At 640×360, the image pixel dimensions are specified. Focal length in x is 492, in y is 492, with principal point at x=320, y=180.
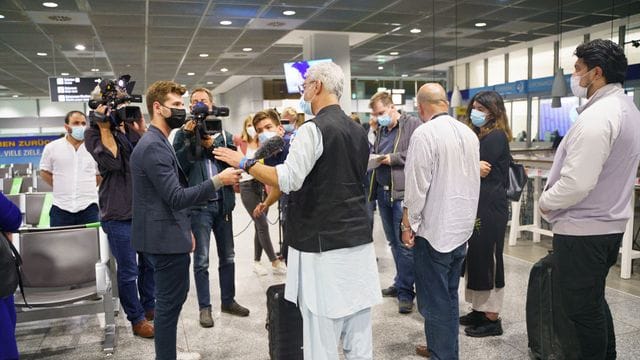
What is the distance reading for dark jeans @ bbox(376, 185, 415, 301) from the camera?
145 inches

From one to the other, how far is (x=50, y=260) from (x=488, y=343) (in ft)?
9.40

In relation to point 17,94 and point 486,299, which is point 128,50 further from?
point 17,94

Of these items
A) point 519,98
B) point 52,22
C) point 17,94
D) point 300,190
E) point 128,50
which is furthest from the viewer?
point 17,94

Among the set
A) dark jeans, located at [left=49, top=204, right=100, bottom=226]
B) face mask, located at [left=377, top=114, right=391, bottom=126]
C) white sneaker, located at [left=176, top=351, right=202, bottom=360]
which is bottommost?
white sneaker, located at [left=176, top=351, right=202, bottom=360]

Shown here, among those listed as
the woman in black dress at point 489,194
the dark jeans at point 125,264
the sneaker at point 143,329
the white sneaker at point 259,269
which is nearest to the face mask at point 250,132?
the white sneaker at point 259,269

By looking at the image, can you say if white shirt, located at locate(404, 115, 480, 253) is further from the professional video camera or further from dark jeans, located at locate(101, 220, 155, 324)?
dark jeans, located at locate(101, 220, 155, 324)

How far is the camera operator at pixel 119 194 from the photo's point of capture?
314 centimetres

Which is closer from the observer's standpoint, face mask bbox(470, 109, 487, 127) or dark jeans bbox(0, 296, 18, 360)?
dark jeans bbox(0, 296, 18, 360)

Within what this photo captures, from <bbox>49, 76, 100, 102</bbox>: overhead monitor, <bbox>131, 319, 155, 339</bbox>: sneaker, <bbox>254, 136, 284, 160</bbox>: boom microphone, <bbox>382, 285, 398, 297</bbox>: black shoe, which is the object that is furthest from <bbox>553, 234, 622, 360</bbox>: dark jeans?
<bbox>49, 76, 100, 102</bbox>: overhead monitor

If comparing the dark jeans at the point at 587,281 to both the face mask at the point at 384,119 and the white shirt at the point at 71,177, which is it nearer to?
the face mask at the point at 384,119

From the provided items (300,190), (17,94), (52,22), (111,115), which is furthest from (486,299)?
(17,94)

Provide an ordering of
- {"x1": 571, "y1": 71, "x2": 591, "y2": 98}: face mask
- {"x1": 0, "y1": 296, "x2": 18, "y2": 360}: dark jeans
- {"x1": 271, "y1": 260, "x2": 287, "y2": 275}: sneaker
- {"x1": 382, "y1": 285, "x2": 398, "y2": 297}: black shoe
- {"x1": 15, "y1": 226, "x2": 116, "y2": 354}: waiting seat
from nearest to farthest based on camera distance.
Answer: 1. {"x1": 0, "y1": 296, "x2": 18, "y2": 360}: dark jeans
2. {"x1": 571, "y1": 71, "x2": 591, "y2": 98}: face mask
3. {"x1": 15, "y1": 226, "x2": 116, "y2": 354}: waiting seat
4. {"x1": 382, "y1": 285, "x2": 398, "y2": 297}: black shoe
5. {"x1": 271, "y1": 260, "x2": 287, "y2": 275}: sneaker

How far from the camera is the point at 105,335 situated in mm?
3199

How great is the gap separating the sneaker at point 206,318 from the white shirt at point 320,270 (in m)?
1.61
